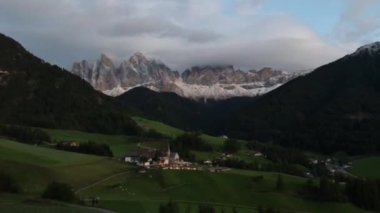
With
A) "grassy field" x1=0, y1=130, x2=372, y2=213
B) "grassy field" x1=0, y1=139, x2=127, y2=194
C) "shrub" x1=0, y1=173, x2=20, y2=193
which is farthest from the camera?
"grassy field" x1=0, y1=130, x2=372, y2=213

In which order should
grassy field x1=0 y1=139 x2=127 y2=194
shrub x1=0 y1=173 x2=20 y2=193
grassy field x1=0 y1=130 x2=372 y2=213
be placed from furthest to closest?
A: grassy field x1=0 y1=130 x2=372 y2=213 < grassy field x1=0 y1=139 x2=127 y2=194 < shrub x1=0 y1=173 x2=20 y2=193

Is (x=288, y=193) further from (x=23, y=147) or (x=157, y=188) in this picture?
(x=23, y=147)

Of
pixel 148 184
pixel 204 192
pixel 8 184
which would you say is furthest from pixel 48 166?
pixel 204 192

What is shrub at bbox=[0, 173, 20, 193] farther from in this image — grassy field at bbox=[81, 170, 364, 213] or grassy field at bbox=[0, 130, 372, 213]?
grassy field at bbox=[81, 170, 364, 213]

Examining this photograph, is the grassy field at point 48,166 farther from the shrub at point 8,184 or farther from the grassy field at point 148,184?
the shrub at point 8,184

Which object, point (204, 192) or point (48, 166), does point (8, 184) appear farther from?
point (204, 192)

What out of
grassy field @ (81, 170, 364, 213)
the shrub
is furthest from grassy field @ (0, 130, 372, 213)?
the shrub

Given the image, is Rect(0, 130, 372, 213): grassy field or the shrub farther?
Rect(0, 130, 372, 213): grassy field

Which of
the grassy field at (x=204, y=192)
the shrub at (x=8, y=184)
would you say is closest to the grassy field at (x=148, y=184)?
the grassy field at (x=204, y=192)

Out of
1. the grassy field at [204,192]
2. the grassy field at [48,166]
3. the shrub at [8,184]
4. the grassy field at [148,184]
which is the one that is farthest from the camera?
the grassy field at [204,192]
